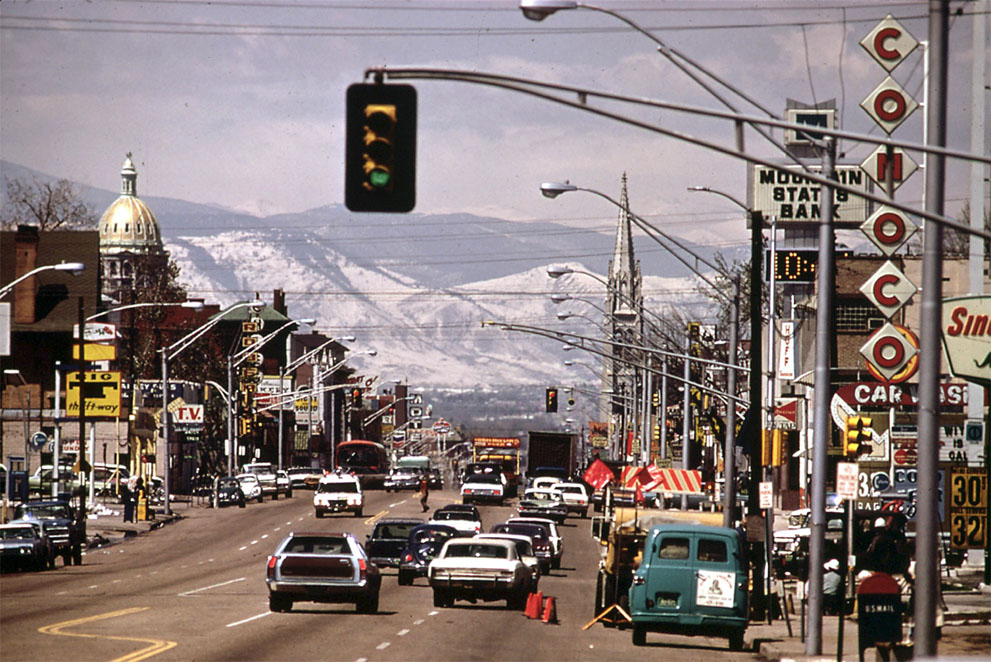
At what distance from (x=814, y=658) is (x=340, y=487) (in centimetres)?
5106

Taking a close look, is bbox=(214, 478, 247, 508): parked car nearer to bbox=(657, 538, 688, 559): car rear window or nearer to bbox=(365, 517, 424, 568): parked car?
bbox=(365, 517, 424, 568): parked car

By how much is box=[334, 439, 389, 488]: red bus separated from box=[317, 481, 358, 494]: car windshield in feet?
104

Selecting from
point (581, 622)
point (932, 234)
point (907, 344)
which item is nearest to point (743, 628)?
point (581, 622)

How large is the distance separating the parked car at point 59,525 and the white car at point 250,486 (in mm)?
34659

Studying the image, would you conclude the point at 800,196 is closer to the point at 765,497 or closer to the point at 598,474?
the point at 598,474

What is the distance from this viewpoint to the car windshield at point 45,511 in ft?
179

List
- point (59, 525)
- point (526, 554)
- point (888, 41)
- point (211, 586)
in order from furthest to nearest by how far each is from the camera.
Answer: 1. point (59, 525)
2. point (211, 586)
3. point (526, 554)
4. point (888, 41)

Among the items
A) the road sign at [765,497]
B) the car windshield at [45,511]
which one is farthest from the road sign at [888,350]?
the car windshield at [45,511]

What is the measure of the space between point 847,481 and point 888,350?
621 inches

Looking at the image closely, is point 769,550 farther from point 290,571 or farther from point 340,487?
point 340,487

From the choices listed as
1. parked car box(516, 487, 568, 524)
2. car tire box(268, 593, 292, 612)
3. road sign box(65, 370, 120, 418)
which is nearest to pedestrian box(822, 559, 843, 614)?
car tire box(268, 593, 292, 612)

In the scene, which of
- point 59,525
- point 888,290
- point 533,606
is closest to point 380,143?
point 533,606

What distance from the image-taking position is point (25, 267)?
101500 millimetres

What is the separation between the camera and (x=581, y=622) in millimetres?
32656
